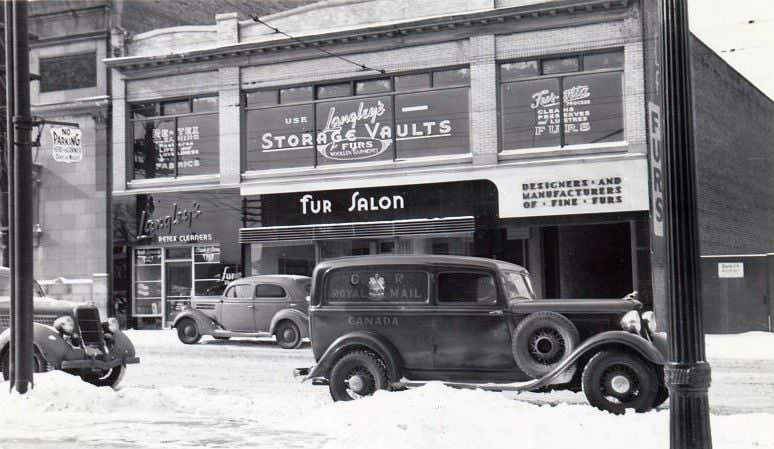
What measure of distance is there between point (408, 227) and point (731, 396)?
45.5 feet

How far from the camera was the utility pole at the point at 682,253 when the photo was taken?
548cm

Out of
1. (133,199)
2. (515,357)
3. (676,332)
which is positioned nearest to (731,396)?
(515,357)

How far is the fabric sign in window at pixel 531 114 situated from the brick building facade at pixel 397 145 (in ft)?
0.13

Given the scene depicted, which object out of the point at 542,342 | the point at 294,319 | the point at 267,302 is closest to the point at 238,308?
the point at 267,302

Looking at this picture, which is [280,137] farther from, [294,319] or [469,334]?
[469,334]


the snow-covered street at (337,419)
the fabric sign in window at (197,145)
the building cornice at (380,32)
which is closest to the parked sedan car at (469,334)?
the snow-covered street at (337,419)

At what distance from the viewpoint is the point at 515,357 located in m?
10.1

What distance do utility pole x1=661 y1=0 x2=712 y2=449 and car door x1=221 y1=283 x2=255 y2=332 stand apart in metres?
16.3

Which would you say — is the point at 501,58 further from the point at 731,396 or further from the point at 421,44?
the point at 731,396

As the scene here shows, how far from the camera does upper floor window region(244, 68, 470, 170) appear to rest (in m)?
24.8

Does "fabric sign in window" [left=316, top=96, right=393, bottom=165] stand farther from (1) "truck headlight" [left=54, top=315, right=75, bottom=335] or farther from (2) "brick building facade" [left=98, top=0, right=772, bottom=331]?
(1) "truck headlight" [left=54, top=315, right=75, bottom=335]

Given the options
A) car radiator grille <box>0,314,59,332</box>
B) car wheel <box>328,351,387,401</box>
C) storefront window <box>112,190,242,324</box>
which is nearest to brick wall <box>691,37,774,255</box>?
storefront window <box>112,190,242,324</box>

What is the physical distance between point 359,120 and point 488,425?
18.4m

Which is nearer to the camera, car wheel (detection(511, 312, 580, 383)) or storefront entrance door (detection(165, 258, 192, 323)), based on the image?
car wheel (detection(511, 312, 580, 383))
